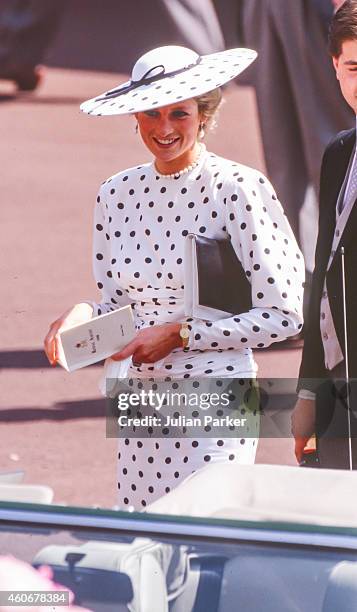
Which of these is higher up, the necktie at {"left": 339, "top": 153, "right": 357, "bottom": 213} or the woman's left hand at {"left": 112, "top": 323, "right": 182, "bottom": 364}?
the necktie at {"left": 339, "top": 153, "right": 357, "bottom": 213}

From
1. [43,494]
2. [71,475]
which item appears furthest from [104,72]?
[43,494]

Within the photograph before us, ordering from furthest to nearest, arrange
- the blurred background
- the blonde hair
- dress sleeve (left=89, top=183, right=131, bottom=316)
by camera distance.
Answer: the blurred background → dress sleeve (left=89, top=183, right=131, bottom=316) → the blonde hair

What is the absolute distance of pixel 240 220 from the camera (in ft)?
10.3

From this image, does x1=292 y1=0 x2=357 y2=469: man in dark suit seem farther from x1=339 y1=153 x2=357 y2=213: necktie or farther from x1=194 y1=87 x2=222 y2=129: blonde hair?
x1=194 y1=87 x2=222 y2=129: blonde hair

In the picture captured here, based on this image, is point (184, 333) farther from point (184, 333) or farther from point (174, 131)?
point (174, 131)

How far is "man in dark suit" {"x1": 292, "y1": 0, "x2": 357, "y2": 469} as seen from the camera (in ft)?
10.4

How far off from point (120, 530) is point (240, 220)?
1.35 m

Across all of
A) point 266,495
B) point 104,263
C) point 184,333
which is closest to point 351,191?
point 184,333

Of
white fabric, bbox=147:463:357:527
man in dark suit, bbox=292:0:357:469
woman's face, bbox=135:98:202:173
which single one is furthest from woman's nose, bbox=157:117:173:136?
white fabric, bbox=147:463:357:527

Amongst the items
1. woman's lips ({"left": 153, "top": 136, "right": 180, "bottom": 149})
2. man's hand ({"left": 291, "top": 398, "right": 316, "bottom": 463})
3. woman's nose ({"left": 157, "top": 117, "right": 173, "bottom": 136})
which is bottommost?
man's hand ({"left": 291, "top": 398, "right": 316, "bottom": 463})

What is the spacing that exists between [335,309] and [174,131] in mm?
513

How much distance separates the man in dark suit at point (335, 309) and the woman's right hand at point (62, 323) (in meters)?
0.49

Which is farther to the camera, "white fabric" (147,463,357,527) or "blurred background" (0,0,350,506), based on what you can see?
"blurred background" (0,0,350,506)

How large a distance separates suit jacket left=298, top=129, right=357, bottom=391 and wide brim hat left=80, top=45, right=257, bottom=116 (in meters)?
0.30
